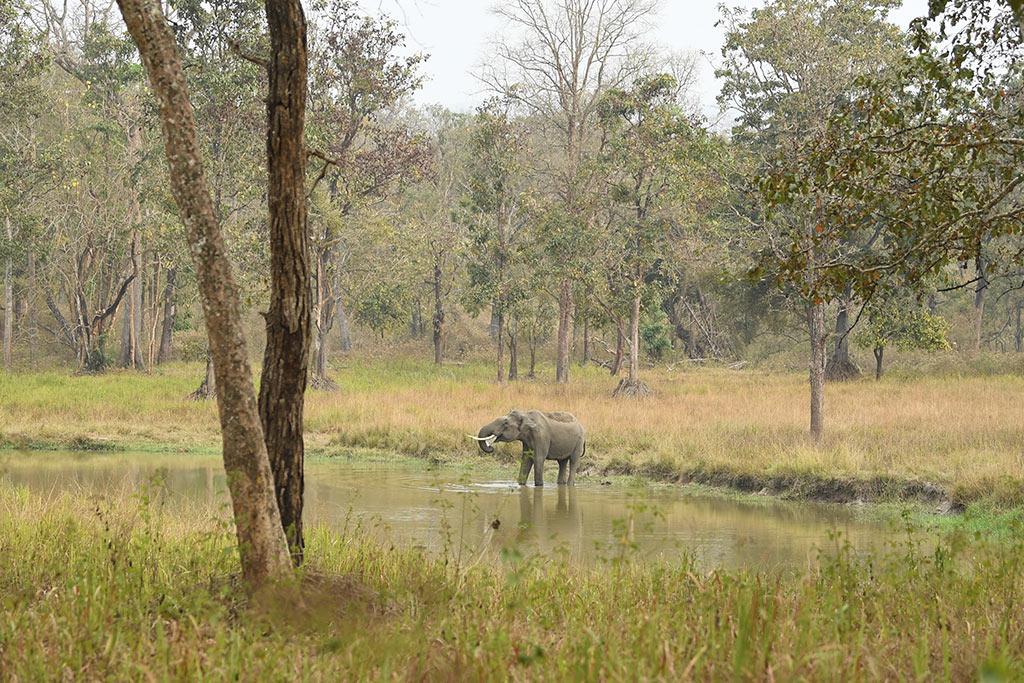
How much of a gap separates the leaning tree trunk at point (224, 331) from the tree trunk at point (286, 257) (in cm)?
68

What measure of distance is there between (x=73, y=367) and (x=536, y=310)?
20.0m

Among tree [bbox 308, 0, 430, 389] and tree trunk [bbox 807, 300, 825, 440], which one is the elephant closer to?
tree trunk [bbox 807, 300, 825, 440]

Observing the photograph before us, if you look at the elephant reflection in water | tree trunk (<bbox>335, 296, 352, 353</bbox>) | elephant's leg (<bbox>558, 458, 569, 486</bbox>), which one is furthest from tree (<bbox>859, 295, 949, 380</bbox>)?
tree trunk (<bbox>335, 296, 352, 353</bbox>)

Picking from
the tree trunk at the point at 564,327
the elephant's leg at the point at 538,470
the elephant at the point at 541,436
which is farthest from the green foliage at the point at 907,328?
the elephant's leg at the point at 538,470

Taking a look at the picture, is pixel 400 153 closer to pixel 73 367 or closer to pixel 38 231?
pixel 38 231

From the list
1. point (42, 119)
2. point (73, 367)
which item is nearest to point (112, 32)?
point (42, 119)

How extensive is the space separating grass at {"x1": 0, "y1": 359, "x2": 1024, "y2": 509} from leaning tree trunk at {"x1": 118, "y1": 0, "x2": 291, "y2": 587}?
499 inches

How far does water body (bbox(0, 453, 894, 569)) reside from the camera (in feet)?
42.7

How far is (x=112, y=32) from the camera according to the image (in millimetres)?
41125

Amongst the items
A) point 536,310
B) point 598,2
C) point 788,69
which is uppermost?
point 598,2

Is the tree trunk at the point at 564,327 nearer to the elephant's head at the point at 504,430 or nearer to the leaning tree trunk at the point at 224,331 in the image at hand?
the elephant's head at the point at 504,430

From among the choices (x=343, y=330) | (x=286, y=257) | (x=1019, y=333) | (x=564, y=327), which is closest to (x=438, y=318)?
(x=343, y=330)

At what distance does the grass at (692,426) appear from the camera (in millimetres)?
19031

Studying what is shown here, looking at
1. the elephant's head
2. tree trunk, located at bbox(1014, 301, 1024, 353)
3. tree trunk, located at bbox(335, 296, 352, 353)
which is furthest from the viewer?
tree trunk, located at bbox(335, 296, 352, 353)
